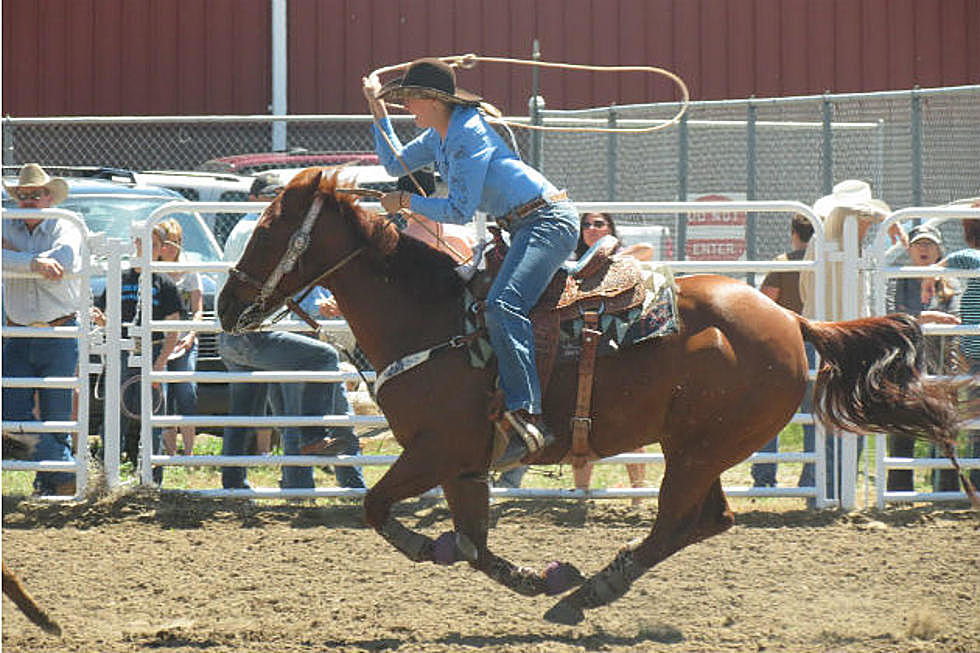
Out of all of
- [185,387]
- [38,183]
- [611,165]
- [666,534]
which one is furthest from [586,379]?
[611,165]

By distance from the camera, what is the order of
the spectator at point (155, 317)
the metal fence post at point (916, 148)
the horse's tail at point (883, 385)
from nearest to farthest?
1. the horse's tail at point (883, 385)
2. the spectator at point (155, 317)
3. the metal fence post at point (916, 148)

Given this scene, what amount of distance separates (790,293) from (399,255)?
147 inches

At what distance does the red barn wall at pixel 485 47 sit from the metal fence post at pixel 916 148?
21.1ft

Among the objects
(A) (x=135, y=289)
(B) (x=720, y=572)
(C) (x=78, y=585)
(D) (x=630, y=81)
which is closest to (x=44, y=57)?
(D) (x=630, y=81)

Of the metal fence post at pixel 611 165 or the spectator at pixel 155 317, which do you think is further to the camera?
the metal fence post at pixel 611 165

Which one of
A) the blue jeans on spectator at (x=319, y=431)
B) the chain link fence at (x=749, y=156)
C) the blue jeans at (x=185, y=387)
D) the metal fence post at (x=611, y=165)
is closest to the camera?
the blue jeans on spectator at (x=319, y=431)

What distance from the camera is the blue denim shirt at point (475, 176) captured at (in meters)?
5.45

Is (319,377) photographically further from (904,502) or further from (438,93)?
(904,502)

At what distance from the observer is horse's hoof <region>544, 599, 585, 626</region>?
5.61 m

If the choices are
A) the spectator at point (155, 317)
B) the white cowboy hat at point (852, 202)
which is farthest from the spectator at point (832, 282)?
the spectator at point (155, 317)

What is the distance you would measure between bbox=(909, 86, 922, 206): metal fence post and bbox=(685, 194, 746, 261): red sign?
185 centimetres

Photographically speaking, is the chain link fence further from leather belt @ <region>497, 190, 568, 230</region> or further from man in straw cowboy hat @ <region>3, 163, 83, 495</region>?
leather belt @ <region>497, 190, 568, 230</region>

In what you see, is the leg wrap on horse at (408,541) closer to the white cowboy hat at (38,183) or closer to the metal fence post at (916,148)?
the white cowboy hat at (38,183)

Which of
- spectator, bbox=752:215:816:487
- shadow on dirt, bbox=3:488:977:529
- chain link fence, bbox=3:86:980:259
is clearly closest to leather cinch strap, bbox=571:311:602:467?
shadow on dirt, bbox=3:488:977:529
